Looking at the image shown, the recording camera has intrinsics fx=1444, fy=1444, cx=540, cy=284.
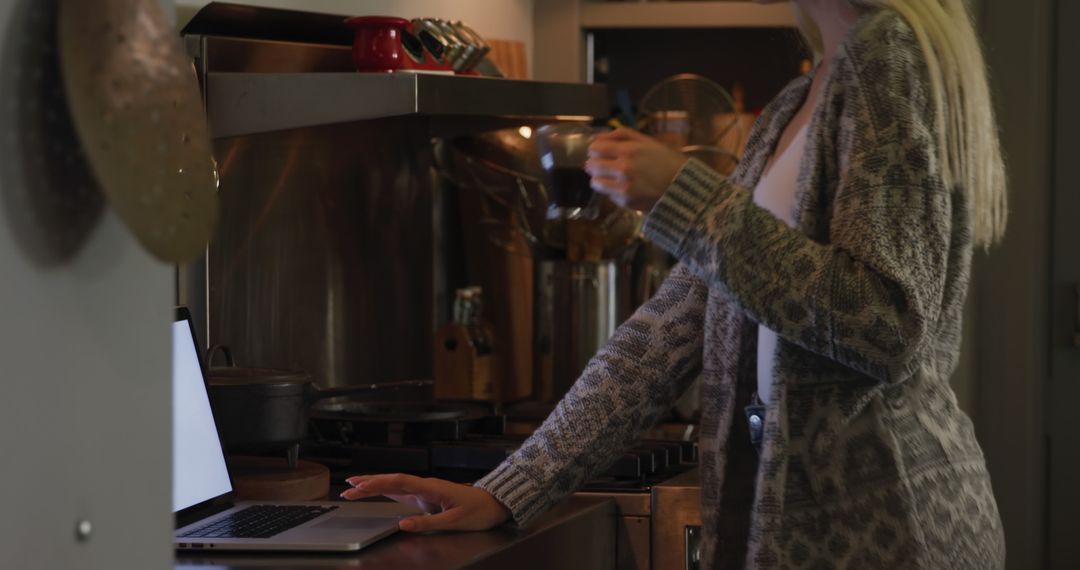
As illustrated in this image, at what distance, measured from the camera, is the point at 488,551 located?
4.45ft

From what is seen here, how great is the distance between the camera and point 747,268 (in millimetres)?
1205

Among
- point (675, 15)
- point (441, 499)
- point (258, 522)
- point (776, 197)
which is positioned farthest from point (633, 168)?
point (675, 15)

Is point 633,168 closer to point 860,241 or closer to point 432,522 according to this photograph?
point 860,241

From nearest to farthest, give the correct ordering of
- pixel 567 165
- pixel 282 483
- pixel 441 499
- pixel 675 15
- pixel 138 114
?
pixel 138 114
pixel 441 499
pixel 282 483
pixel 567 165
pixel 675 15

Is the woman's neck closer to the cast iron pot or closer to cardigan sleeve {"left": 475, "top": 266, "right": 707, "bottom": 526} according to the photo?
cardigan sleeve {"left": 475, "top": 266, "right": 707, "bottom": 526}

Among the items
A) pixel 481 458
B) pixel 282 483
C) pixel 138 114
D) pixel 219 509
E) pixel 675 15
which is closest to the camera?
pixel 138 114

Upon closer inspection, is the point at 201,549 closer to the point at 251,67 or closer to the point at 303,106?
the point at 303,106

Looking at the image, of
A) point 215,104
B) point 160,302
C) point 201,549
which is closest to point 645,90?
point 215,104

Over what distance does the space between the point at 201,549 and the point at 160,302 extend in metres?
0.80

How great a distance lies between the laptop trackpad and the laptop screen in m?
0.15

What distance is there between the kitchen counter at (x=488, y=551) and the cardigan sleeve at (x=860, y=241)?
0.35 meters

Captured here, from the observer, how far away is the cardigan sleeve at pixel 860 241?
1193 mm

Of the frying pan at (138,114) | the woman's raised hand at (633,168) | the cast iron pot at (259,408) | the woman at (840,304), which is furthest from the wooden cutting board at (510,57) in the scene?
the frying pan at (138,114)

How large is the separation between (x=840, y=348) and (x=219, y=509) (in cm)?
73
